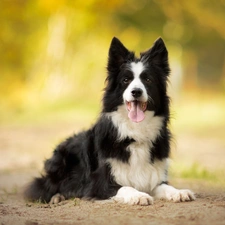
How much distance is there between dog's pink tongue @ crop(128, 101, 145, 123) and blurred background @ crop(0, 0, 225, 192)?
13.3m

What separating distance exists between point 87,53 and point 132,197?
28.2 meters

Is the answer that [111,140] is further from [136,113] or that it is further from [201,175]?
[201,175]

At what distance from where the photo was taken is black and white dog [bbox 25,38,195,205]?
6367 millimetres

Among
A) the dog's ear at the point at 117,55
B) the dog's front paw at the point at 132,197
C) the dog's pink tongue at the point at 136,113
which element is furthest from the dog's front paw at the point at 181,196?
the dog's ear at the point at 117,55

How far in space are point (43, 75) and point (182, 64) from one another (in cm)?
823

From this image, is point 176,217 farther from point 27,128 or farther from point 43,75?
point 43,75

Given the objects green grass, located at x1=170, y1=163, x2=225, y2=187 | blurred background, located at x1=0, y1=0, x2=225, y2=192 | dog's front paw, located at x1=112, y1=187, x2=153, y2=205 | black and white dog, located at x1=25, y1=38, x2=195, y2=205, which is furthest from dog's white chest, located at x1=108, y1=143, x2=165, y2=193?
blurred background, located at x1=0, y1=0, x2=225, y2=192

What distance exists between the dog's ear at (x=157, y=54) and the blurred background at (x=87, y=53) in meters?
13.1

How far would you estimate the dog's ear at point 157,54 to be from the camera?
6645mm

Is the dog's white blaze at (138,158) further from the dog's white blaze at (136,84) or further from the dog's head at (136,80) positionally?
the dog's white blaze at (136,84)

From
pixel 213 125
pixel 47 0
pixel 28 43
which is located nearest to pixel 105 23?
pixel 47 0

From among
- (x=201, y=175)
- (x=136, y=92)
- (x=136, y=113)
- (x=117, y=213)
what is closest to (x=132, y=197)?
(x=117, y=213)

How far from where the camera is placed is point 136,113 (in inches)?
253

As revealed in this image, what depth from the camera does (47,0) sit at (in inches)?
1180
